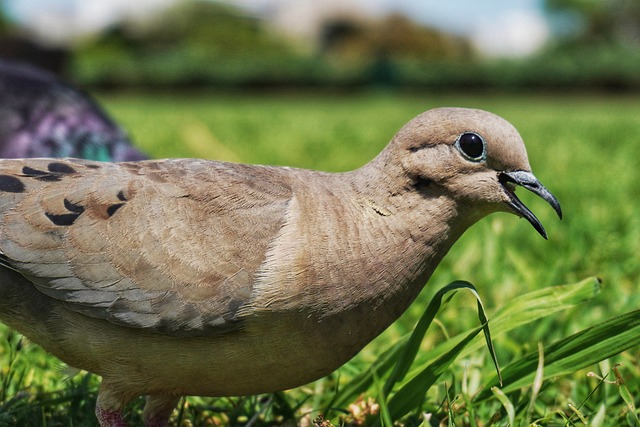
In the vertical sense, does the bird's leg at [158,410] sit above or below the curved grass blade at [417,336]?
below

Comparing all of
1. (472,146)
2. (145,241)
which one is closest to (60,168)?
(145,241)

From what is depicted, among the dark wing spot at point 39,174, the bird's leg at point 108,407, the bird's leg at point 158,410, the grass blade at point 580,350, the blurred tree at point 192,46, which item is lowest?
the bird's leg at point 158,410

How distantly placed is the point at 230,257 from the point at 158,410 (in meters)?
0.51

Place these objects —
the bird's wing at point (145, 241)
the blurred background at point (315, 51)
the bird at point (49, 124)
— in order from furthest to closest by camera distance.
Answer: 1. the blurred background at point (315, 51)
2. the bird at point (49, 124)
3. the bird's wing at point (145, 241)

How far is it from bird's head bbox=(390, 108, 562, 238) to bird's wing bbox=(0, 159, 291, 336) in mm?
349

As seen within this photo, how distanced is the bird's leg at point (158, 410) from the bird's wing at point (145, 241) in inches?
13.1

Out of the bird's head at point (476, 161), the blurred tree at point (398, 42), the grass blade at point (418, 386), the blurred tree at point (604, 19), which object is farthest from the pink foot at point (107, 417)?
the blurred tree at point (604, 19)

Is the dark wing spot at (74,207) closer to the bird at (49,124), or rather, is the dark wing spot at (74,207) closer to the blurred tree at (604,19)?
the bird at (49,124)

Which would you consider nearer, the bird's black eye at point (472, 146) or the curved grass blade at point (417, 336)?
the bird's black eye at point (472, 146)

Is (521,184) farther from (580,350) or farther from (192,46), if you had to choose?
(192,46)

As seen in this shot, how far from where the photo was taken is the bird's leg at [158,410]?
2031 mm

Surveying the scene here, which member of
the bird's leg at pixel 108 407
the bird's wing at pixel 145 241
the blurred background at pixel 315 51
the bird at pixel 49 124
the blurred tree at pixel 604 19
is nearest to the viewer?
the bird's wing at pixel 145 241

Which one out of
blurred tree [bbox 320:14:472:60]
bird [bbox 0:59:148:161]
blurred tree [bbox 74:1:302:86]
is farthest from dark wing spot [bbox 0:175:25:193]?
blurred tree [bbox 320:14:472:60]

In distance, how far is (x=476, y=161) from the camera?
185 cm
